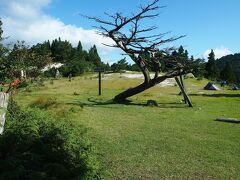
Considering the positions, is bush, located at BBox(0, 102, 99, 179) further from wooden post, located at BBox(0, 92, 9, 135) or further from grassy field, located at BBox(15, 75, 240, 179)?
grassy field, located at BBox(15, 75, 240, 179)

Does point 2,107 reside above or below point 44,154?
above

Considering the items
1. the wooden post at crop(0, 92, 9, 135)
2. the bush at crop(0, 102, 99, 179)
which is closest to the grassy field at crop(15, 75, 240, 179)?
the bush at crop(0, 102, 99, 179)

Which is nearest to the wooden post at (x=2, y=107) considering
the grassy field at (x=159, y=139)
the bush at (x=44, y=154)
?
the bush at (x=44, y=154)

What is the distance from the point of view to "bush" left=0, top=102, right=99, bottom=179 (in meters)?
6.12

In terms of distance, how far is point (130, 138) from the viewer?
31.8 feet

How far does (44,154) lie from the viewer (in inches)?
262

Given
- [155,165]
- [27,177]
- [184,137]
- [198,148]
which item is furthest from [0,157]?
[184,137]

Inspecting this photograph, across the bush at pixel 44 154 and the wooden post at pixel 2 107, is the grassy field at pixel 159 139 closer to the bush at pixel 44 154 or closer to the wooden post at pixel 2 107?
the bush at pixel 44 154

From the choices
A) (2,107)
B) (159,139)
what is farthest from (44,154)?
(159,139)

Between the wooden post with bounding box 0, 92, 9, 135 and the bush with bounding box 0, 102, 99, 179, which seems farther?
the wooden post with bounding box 0, 92, 9, 135

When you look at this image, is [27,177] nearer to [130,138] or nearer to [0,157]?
[0,157]

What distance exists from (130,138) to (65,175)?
3.70m

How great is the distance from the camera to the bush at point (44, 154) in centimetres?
612

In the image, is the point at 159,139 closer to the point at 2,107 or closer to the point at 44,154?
the point at 44,154
